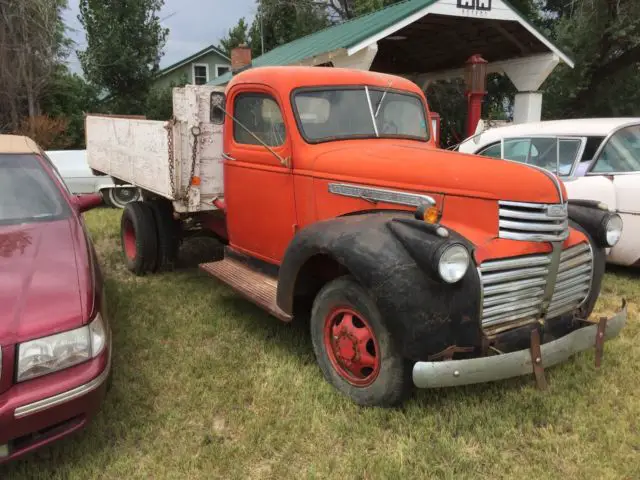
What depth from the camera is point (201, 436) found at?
299 centimetres

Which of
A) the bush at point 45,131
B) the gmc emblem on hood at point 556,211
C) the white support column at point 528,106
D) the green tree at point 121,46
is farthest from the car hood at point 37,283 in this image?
the green tree at point 121,46

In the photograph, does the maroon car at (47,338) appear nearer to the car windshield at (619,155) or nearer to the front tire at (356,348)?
the front tire at (356,348)

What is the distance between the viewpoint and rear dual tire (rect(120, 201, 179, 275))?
18.8ft

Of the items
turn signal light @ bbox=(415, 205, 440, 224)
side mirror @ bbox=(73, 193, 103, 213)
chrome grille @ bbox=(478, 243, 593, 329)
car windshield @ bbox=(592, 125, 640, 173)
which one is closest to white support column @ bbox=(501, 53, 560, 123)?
car windshield @ bbox=(592, 125, 640, 173)

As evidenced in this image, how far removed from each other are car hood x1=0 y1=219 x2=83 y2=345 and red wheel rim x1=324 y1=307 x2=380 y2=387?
1444 mm

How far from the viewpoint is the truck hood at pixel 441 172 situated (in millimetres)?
3016

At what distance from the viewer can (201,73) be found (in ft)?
94.7

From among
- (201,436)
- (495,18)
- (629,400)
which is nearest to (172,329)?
(201,436)

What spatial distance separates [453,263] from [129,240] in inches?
181

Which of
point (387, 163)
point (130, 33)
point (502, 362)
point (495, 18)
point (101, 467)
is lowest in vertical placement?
point (101, 467)

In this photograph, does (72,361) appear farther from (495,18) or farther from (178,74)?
(178,74)

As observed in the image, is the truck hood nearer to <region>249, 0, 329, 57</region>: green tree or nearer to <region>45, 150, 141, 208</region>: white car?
<region>45, 150, 141, 208</region>: white car

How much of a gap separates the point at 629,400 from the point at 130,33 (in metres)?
22.4

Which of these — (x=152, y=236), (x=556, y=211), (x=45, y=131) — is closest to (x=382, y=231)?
(x=556, y=211)
